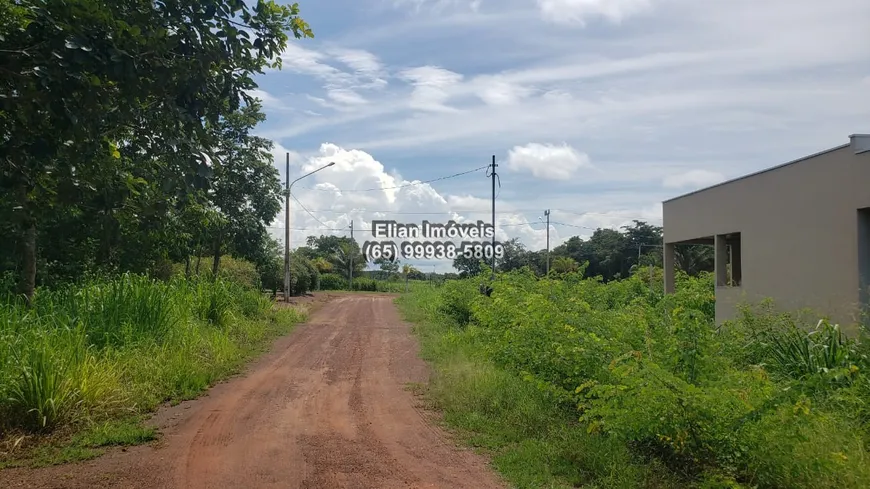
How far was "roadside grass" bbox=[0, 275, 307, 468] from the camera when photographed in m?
6.33

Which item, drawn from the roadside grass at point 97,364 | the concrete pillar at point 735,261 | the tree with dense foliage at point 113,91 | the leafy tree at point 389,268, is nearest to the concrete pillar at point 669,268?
the concrete pillar at point 735,261

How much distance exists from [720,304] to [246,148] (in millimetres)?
15444

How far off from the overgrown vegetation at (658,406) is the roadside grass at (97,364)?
3823 millimetres

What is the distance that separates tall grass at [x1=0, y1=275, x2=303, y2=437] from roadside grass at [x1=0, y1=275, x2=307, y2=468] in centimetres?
1

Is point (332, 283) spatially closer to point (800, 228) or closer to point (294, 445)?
point (800, 228)

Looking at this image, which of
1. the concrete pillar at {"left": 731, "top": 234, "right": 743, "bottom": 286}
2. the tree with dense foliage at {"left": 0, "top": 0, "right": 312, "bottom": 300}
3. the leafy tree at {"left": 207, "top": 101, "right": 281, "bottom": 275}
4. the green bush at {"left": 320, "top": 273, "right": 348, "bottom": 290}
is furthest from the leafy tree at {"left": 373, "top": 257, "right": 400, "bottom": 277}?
the tree with dense foliage at {"left": 0, "top": 0, "right": 312, "bottom": 300}

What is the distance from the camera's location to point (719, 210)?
51.0ft

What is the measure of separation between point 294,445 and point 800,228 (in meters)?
10.8

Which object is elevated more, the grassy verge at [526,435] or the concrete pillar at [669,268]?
the concrete pillar at [669,268]

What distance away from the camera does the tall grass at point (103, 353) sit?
6.47m

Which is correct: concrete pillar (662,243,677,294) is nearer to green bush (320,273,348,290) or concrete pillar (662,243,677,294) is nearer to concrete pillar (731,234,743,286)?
concrete pillar (731,234,743,286)

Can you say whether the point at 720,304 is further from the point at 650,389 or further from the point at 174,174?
the point at 174,174

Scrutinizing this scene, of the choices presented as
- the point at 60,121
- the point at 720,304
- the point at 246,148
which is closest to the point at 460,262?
the point at 246,148

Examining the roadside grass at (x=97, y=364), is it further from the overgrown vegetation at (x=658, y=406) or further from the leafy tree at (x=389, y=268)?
the leafy tree at (x=389, y=268)
